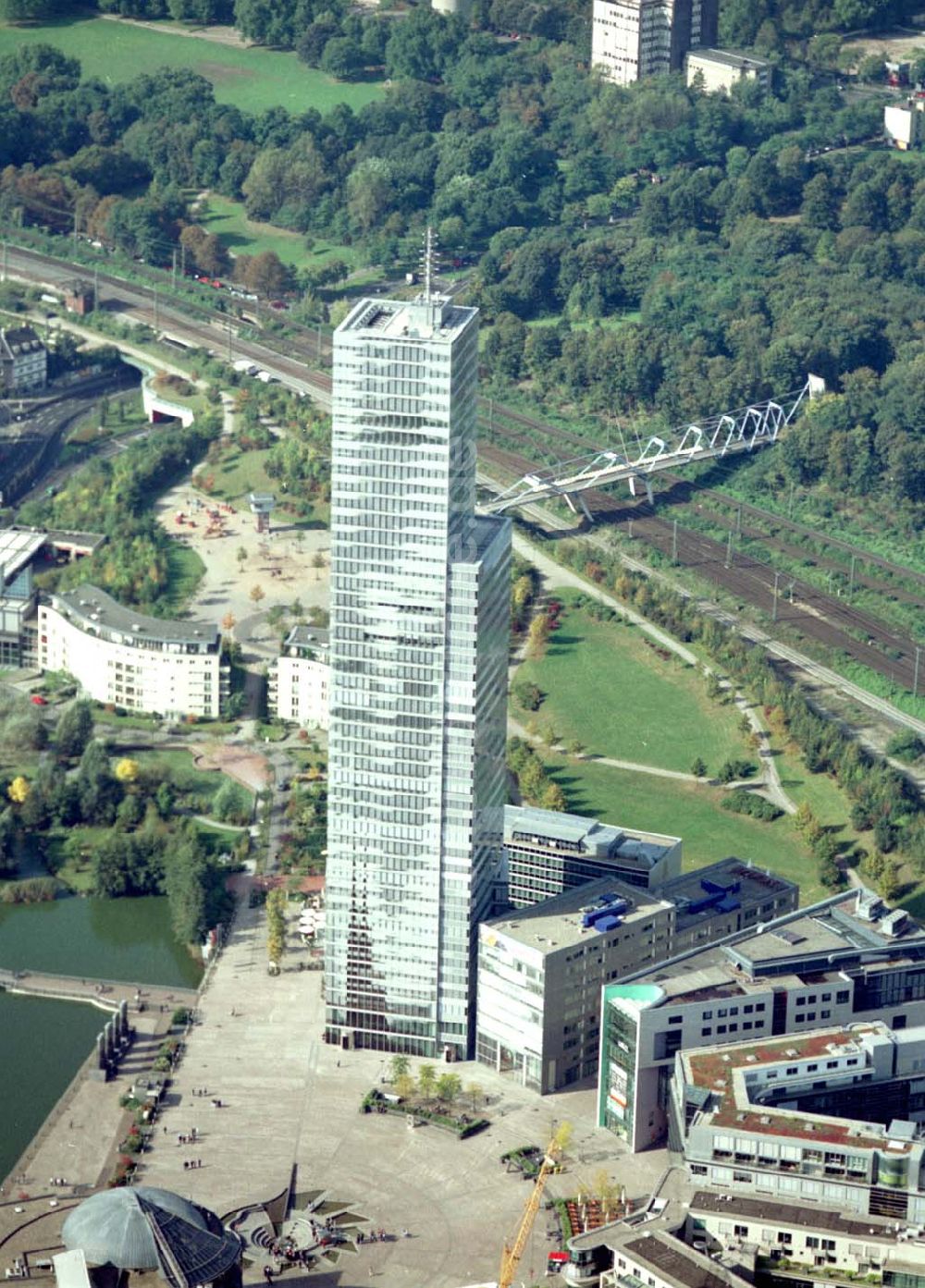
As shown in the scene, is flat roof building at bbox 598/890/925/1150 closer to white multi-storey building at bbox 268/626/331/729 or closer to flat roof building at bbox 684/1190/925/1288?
flat roof building at bbox 684/1190/925/1288

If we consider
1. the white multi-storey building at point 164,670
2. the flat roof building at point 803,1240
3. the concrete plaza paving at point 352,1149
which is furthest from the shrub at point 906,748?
the flat roof building at point 803,1240

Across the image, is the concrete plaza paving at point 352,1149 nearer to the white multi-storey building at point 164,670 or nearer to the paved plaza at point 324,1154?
the paved plaza at point 324,1154

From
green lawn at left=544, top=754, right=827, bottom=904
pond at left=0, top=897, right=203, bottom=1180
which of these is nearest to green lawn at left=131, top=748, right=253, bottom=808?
pond at left=0, top=897, right=203, bottom=1180

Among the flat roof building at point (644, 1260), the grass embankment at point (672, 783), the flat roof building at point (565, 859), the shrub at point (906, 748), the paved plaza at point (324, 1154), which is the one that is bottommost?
the paved plaza at point (324, 1154)

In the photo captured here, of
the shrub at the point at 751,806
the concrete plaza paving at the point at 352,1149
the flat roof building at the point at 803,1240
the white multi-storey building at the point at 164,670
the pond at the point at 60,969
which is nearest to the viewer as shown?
the flat roof building at the point at 803,1240

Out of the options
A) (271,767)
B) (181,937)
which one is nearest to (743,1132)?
(181,937)

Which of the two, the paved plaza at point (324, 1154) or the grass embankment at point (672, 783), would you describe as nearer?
the paved plaza at point (324, 1154)
